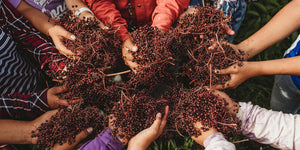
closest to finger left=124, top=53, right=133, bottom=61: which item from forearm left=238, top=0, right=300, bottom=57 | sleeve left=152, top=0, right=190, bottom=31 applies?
sleeve left=152, top=0, right=190, bottom=31

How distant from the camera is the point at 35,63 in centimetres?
211

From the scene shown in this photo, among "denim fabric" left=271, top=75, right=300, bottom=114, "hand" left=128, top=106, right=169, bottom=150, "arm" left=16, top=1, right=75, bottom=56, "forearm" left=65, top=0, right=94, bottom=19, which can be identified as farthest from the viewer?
"denim fabric" left=271, top=75, right=300, bottom=114

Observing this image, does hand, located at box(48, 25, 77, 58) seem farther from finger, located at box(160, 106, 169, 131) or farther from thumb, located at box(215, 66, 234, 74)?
thumb, located at box(215, 66, 234, 74)

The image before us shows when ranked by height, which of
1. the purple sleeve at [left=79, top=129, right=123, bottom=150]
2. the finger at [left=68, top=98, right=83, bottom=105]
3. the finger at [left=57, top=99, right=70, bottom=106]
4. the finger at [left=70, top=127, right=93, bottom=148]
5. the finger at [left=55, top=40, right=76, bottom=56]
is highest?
the finger at [left=55, top=40, right=76, bottom=56]

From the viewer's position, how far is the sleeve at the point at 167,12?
174cm

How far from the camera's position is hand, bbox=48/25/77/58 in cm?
154

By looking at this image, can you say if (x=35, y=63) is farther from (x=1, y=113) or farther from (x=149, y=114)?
(x=149, y=114)

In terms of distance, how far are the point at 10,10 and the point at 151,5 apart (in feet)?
4.48

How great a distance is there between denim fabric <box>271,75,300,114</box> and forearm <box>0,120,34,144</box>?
2.71 metres

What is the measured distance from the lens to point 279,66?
5.52 feet

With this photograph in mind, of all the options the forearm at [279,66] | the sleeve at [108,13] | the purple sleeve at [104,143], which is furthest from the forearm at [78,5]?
the forearm at [279,66]

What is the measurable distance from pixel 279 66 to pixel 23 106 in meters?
2.46

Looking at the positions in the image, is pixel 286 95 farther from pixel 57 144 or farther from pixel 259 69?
pixel 57 144

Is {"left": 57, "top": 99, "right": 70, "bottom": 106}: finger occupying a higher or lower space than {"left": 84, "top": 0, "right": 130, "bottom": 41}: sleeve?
lower
